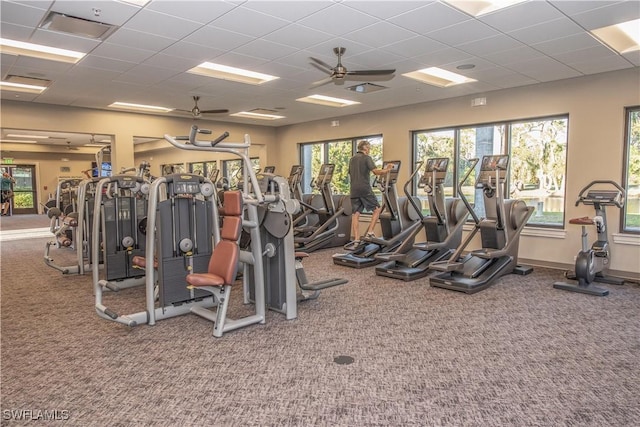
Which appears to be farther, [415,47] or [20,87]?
[20,87]

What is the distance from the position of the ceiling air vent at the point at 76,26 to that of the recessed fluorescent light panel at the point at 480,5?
323 centimetres

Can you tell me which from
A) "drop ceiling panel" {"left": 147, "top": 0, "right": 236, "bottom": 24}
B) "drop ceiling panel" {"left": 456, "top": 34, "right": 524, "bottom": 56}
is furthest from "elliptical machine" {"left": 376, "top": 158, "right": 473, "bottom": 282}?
"drop ceiling panel" {"left": 147, "top": 0, "right": 236, "bottom": 24}

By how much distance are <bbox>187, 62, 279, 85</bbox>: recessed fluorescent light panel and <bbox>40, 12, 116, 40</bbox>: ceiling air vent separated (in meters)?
1.43

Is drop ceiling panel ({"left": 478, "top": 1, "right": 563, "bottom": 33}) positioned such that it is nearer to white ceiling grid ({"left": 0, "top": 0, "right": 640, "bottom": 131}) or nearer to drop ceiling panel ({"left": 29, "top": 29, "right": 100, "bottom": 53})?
white ceiling grid ({"left": 0, "top": 0, "right": 640, "bottom": 131})

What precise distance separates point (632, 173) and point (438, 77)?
116 inches

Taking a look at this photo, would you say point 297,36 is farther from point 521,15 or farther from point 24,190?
point 24,190

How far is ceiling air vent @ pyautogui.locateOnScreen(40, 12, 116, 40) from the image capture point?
387 centimetres

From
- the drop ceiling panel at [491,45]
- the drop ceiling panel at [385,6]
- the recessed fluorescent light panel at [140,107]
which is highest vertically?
the recessed fluorescent light panel at [140,107]

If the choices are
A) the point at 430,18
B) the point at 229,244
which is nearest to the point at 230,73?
the point at 430,18

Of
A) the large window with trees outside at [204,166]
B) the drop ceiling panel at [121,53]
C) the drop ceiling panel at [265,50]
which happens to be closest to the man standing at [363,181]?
the drop ceiling panel at [265,50]

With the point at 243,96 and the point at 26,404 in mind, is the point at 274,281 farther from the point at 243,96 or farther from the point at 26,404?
the point at 243,96

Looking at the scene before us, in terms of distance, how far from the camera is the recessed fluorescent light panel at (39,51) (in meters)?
4.83

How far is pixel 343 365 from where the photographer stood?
2984 mm

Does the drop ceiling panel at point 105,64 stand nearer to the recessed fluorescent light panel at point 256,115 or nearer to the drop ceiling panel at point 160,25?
the drop ceiling panel at point 160,25
